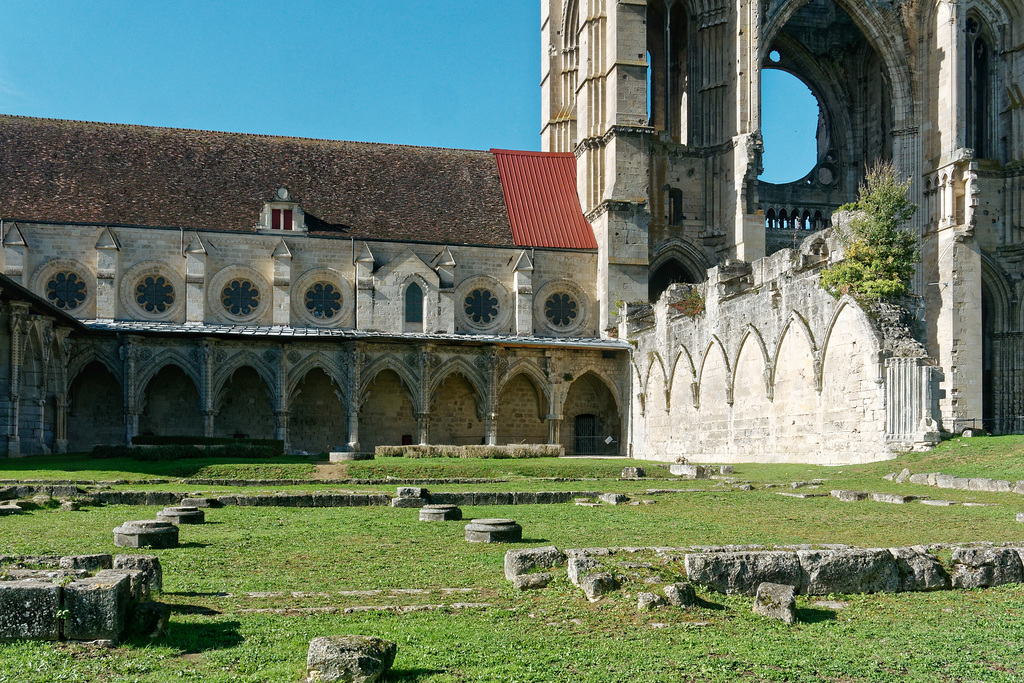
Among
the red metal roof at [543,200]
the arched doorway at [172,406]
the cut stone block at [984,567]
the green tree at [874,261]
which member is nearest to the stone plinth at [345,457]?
the arched doorway at [172,406]

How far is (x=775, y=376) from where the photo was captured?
27.1 meters

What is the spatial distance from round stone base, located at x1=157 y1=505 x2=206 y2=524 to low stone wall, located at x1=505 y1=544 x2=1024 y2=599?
579 centimetres

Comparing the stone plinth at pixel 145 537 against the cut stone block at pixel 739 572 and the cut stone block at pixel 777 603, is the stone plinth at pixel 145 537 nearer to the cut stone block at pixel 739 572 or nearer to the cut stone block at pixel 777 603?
the cut stone block at pixel 739 572

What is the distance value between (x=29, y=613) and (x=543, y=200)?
37.3 m

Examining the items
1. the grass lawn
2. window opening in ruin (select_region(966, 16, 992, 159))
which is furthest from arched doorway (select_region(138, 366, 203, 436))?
window opening in ruin (select_region(966, 16, 992, 159))

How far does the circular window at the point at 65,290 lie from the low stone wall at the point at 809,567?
32.4 m

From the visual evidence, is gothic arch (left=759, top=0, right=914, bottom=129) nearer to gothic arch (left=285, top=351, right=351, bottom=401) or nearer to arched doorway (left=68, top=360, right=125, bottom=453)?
gothic arch (left=285, top=351, right=351, bottom=401)

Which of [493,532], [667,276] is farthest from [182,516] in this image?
[667,276]

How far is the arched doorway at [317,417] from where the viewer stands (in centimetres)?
3725

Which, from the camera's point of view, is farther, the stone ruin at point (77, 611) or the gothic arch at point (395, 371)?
the gothic arch at point (395, 371)

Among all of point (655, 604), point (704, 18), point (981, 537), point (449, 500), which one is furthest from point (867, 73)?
point (655, 604)

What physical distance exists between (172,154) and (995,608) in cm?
3765

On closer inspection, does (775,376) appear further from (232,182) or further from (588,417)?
(232,182)

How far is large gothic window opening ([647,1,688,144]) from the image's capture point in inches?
1785
